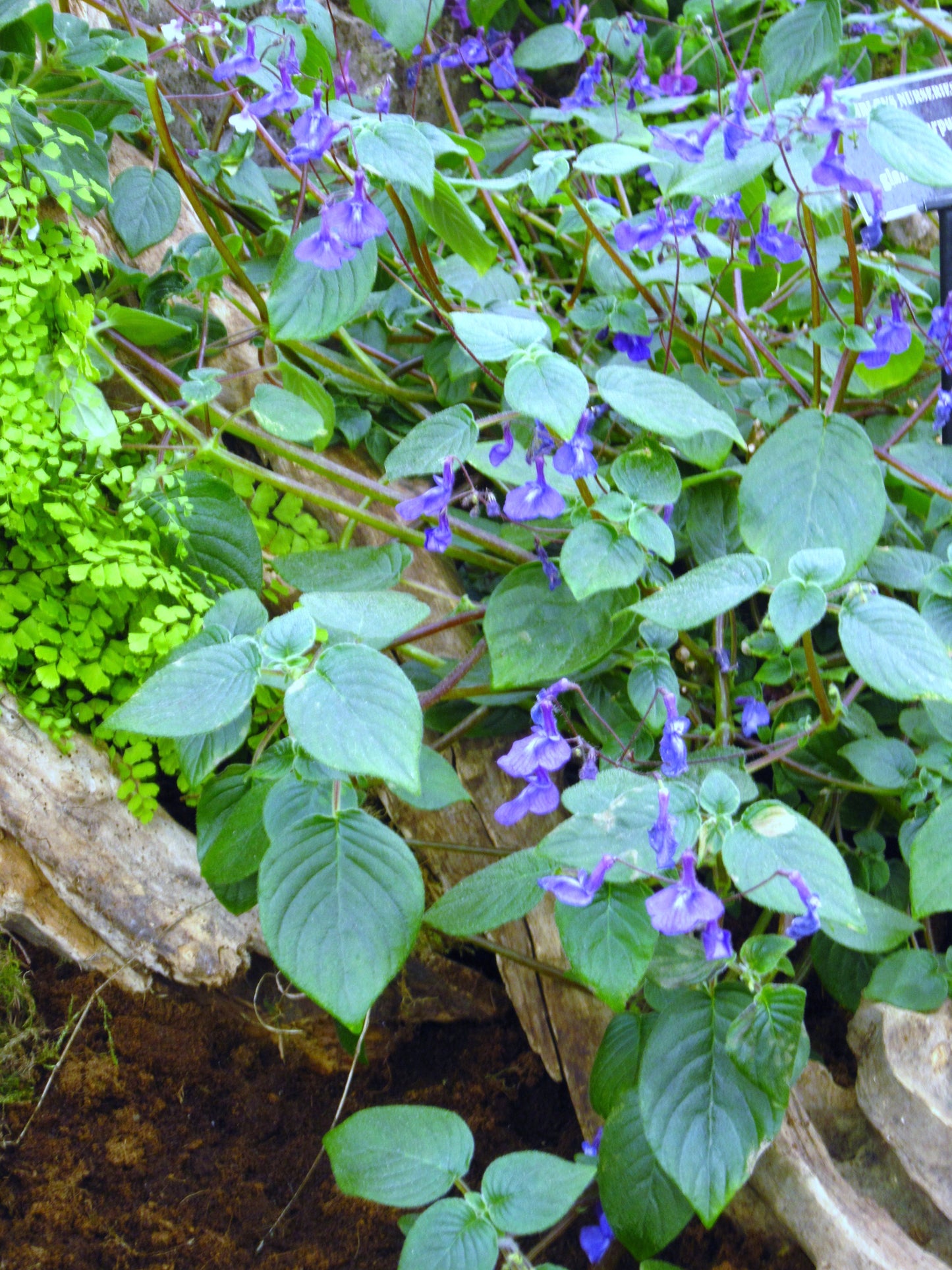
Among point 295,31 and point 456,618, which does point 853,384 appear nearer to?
point 456,618

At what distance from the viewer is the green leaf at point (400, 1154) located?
1089 millimetres

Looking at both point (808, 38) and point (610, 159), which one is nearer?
point (610, 159)

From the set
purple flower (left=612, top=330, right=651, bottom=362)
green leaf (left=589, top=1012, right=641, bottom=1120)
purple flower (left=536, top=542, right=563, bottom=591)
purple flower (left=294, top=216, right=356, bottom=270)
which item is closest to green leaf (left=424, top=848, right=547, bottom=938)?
green leaf (left=589, top=1012, right=641, bottom=1120)

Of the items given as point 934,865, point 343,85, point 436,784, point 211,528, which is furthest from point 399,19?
point 934,865

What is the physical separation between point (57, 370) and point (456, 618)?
2.18 feet

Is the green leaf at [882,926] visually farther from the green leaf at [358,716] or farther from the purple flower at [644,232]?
the purple flower at [644,232]

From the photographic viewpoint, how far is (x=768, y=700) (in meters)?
1.59

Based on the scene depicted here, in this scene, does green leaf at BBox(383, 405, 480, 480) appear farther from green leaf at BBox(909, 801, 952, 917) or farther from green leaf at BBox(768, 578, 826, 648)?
green leaf at BBox(909, 801, 952, 917)

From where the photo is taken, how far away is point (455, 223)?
1200mm

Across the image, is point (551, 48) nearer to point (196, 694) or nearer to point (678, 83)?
point (678, 83)

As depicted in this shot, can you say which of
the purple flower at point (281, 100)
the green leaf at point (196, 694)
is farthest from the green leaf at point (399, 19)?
the green leaf at point (196, 694)

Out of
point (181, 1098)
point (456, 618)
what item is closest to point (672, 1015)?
point (456, 618)

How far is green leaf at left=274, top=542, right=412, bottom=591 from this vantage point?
132cm

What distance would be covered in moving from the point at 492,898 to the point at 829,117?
0.95 metres
